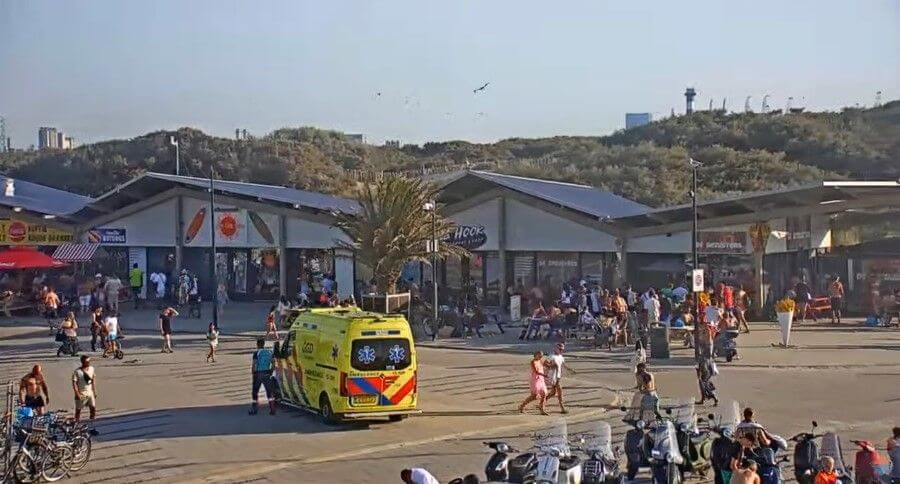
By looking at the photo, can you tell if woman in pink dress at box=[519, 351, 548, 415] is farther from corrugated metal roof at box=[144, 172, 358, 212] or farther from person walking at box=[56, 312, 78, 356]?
corrugated metal roof at box=[144, 172, 358, 212]

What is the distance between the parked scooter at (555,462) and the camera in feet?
44.7

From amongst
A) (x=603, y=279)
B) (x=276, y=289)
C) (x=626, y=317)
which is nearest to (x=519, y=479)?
(x=626, y=317)

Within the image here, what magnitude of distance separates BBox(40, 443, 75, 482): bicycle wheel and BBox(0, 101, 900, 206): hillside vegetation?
6407cm

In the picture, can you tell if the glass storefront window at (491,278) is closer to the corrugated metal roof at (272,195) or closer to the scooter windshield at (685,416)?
the corrugated metal roof at (272,195)

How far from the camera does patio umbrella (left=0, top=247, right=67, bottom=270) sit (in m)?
45.6

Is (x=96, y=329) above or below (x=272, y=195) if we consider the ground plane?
below

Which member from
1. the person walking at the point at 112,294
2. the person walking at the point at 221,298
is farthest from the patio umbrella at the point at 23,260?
the person walking at the point at 221,298

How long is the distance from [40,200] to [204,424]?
38.9m

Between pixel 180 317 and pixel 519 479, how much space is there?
31.8 metres

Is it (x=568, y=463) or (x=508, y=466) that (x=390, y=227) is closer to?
(x=508, y=466)

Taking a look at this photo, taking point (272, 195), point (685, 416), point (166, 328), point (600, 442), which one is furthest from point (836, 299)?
point (600, 442)

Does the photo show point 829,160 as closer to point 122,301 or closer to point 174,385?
point 122,301

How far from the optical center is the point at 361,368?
2153cm

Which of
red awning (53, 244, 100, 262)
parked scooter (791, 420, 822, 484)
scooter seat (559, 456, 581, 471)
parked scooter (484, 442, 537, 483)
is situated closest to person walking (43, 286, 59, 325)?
red awning (53, 244, 100, 262)
